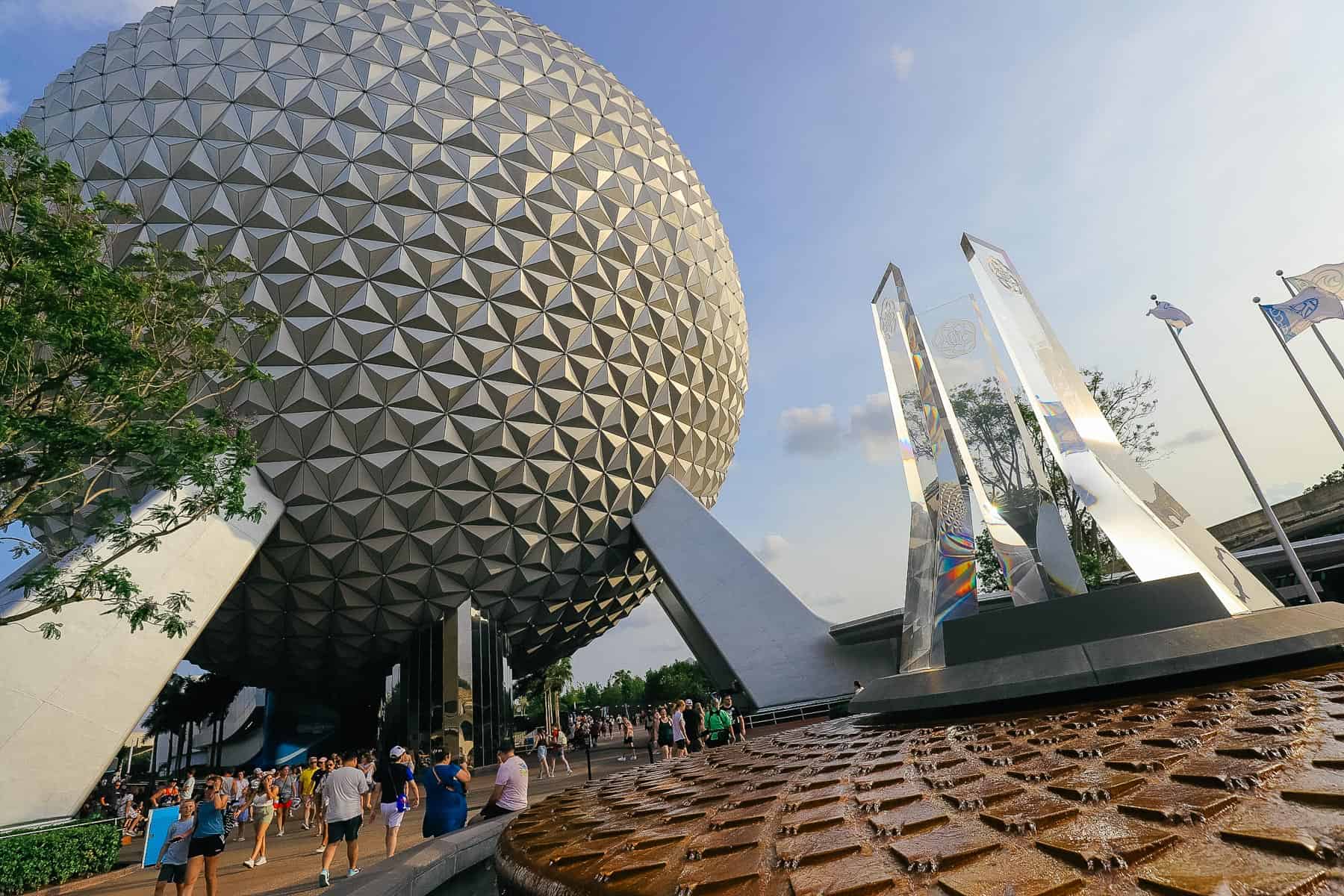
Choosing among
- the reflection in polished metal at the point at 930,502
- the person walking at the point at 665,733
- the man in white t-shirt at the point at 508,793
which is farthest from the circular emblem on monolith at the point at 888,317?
the person walking at the point at 665,733

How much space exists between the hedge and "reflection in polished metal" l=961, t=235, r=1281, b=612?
12.9 meters

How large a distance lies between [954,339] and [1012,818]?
8.59m

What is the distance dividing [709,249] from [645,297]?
11.4ft

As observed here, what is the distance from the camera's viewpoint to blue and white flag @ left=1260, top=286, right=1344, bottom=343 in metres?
13.8

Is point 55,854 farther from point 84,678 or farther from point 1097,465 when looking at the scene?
point 1097,465

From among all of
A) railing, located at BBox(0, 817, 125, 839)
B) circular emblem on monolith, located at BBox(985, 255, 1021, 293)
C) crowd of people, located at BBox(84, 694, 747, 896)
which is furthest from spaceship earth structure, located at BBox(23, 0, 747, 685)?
circular emblem on monolith, located at BBox(985, 255, 1021, 293)

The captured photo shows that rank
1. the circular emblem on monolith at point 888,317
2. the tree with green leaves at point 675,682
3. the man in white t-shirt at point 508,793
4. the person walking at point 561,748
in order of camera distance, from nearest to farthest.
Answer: the man in white t-shirt at point 508,793 → the circular emblem on monolith at point 888,317 → the person walking at point 561,748 → the tree with green leaves at point 675,682

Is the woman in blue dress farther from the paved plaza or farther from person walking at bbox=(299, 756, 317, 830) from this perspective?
person walking at bbox=(299, 756, 317, 830)

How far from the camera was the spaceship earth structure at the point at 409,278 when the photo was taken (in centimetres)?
1376

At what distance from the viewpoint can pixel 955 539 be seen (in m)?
8.77

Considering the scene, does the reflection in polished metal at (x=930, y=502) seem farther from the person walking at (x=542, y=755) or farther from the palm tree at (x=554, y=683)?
the palm tree at (x=554, y=683)

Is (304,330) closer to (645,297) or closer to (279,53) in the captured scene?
(279,53)

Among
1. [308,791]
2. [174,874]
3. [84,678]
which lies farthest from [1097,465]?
[308,791]

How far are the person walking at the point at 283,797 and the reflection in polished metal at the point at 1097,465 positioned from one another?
14.7m
